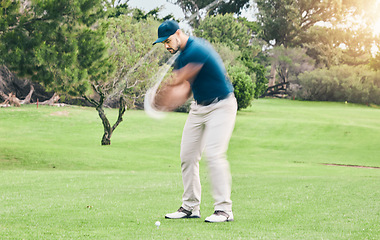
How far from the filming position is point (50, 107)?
47.1 meters

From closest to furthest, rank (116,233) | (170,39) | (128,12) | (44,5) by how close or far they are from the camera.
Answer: (116,233), (170,39), (44,5), (128,12)

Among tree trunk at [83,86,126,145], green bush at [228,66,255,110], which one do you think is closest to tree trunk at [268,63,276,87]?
green bush at [228,66,255,110]

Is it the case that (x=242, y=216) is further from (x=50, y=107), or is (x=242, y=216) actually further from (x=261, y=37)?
(x=261, y=37)

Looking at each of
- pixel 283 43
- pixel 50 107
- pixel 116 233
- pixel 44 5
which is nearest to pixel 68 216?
pixel 116 233

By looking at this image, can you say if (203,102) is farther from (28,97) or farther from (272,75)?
(272,75)

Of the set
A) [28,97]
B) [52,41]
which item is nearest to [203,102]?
[52,41]

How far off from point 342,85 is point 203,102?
202ft

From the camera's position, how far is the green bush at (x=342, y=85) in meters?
64.6

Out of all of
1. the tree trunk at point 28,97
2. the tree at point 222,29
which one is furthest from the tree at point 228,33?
the tree trunk at point 28,97

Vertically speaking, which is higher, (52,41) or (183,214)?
(52,41)

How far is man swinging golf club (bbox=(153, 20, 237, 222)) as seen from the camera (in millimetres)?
5727

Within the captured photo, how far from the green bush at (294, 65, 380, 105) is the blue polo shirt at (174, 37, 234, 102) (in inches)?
2397

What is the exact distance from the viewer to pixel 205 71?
5.81m

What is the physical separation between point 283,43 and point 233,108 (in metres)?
74.5
